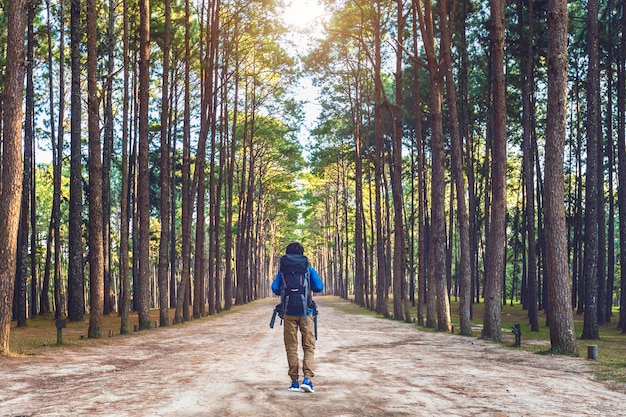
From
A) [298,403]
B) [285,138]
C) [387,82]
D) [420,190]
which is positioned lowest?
[298,403]

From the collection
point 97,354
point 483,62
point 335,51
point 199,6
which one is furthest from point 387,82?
point 97,354

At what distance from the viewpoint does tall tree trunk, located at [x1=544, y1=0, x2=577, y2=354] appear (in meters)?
13.7

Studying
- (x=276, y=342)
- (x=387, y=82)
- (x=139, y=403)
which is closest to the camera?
(x=139, y=403)

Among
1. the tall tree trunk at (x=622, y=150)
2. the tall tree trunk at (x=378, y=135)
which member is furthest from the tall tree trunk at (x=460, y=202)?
the tall tree trunk at (x=378, y=135)

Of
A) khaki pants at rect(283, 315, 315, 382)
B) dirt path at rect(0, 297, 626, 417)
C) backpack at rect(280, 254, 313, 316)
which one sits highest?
backpack at rect(280, 254, 313, 316)

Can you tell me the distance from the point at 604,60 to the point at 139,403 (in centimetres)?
2713

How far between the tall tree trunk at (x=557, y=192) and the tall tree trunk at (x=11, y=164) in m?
11.9

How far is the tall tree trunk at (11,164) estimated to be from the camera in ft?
43.7

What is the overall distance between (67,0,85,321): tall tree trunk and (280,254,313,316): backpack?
14061mm

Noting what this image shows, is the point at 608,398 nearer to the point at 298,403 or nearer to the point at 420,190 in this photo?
the point at 298,403

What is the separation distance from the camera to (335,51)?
1383 inches

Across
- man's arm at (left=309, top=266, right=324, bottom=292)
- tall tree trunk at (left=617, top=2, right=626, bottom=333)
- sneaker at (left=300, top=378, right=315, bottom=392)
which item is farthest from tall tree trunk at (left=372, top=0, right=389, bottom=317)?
sneaker at (left=300, top=378, right=315, bottom=392)

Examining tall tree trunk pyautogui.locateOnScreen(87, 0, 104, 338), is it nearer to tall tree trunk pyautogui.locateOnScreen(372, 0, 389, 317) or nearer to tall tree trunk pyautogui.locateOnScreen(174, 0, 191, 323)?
tall tree trunk pyautogui.locateOnScreen(174, 0, 191, 323)

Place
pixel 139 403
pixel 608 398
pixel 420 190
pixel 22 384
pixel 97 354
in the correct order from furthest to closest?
pixel 420 190 → pixel 97 354 → pixel 22 384 → pixel 608 398 → pixel 139 403
